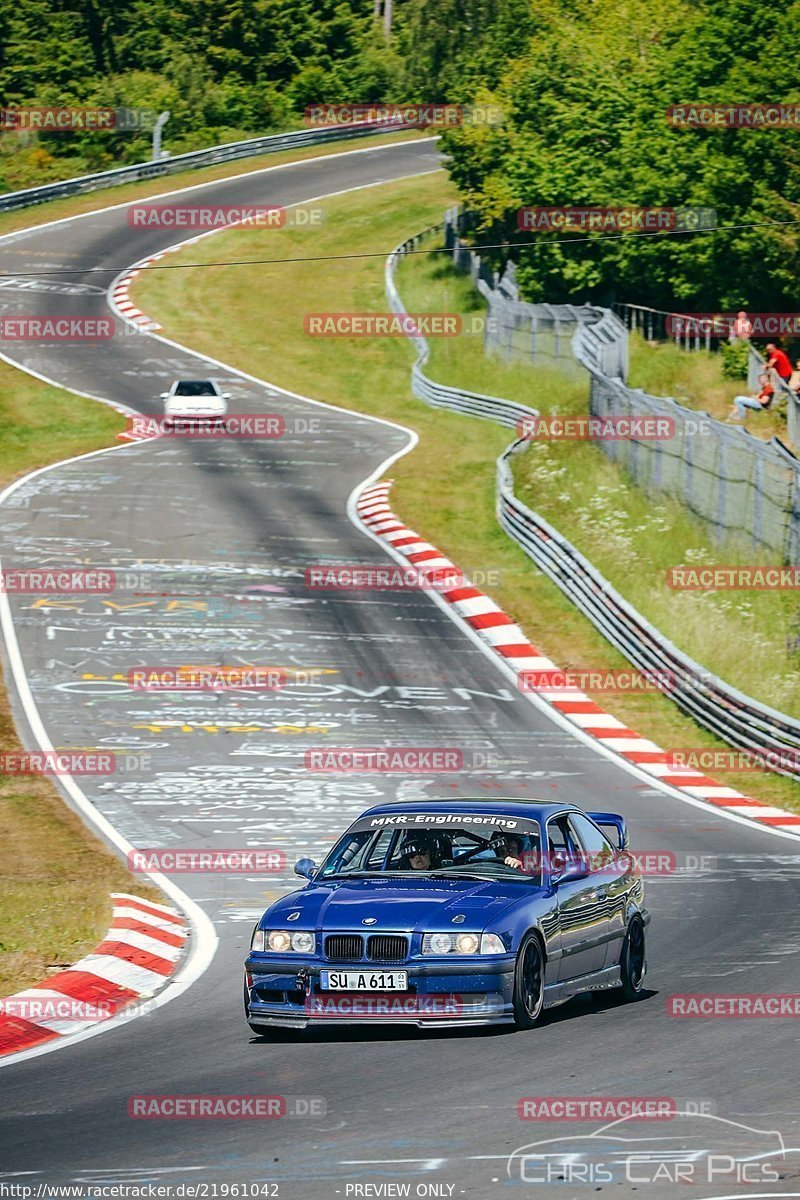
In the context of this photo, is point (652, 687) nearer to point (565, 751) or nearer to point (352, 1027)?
point (565, 751)

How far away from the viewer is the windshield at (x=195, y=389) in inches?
1909

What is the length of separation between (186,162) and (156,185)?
212 cm

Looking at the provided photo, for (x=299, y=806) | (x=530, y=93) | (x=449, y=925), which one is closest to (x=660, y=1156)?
(x=449, y=925)

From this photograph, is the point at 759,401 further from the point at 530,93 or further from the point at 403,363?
the point at 530,93

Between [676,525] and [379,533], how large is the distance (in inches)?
274

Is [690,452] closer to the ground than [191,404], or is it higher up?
higher up

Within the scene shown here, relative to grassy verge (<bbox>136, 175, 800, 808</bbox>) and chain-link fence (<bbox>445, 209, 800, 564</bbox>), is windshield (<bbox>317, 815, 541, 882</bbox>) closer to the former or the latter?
grassy verge (<bbox>136, 175, 800, 808</bbox>)

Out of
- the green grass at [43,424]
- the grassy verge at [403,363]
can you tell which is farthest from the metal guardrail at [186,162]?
the green grass at [43,424]

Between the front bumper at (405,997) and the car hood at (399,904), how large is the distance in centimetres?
23

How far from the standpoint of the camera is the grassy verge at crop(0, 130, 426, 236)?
71956 mm

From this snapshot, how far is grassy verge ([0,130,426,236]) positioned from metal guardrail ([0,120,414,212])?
0.85 feet

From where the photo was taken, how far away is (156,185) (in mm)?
77125

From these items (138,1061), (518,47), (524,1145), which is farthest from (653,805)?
(518,47)

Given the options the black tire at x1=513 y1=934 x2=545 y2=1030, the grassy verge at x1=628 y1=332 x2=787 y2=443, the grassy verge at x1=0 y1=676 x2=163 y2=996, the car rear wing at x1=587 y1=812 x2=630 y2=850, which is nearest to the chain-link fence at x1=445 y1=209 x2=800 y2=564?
the grassy verge at x1=628 y1=332 x2=787 y2=443
